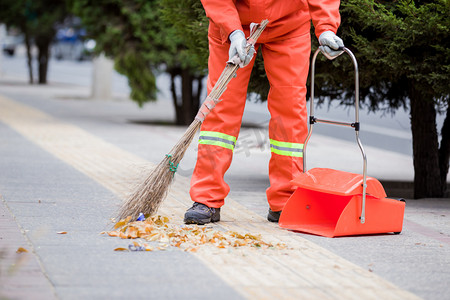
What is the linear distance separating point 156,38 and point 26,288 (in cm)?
929

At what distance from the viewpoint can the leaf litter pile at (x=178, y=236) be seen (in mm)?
4332

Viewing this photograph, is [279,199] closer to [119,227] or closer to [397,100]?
[119,227]

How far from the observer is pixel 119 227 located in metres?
4.77

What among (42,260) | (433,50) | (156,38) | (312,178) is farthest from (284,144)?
(156,38)

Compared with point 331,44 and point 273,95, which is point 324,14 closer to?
point 331,44

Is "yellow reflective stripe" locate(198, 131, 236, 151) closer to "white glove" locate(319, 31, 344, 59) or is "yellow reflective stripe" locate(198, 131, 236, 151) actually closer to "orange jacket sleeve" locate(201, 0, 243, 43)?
"orange jacket sleeve" locate(201, 0, 243, 43)

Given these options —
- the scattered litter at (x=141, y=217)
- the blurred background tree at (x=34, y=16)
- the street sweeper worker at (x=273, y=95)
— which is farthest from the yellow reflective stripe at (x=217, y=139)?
the blurred background tree at (x=34, y=16)

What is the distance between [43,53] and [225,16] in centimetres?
2077

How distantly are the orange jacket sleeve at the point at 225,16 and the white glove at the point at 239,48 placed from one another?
48 millimetres

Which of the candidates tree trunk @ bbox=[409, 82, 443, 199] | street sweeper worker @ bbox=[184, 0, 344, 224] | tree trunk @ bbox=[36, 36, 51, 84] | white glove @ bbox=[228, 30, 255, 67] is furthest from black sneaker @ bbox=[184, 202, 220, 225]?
tree trunk @ bbox=[36, 36, 51, 84]

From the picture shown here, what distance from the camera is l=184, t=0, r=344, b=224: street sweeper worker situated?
498 centimetres

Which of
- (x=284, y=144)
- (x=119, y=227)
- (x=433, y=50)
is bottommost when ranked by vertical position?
(x=119, y=227)

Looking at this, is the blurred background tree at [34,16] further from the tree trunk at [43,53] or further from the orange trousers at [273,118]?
the orange trousers at [273,118]

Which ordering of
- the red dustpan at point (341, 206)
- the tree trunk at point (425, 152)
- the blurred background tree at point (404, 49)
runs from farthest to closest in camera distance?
the tree trunk at point (425, 152)
the blurred background tree at point (404, 49)
the red dustpan at point (341, 206)
